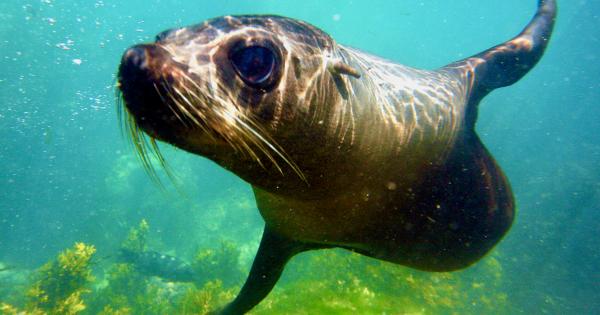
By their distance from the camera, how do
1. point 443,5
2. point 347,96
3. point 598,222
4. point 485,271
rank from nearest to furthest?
point 347,96 < point 485,271 < point 598,222 < point 443,5

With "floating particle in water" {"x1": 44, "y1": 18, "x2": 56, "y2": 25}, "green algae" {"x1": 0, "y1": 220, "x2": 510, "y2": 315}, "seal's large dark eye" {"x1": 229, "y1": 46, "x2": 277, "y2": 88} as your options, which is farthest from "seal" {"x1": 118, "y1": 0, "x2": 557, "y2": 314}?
"floating particle in water" {"x1": 44, "y1": 18, "x2": 56, "y2": 25}

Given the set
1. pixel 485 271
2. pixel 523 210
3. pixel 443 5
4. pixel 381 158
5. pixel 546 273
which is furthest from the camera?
pixel 443 5

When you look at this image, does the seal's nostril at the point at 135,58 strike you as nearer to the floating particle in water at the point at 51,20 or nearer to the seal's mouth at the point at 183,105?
the seal's mouth at the point at 183,105

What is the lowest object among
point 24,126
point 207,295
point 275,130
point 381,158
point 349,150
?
point 24,126

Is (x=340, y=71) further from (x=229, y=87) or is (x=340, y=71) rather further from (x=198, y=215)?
(x=198, y=215)

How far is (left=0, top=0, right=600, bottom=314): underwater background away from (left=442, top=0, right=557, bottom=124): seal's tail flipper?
9.69ft

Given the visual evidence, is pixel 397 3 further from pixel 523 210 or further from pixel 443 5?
pixel 523 210

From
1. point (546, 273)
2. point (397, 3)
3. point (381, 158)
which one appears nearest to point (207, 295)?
point (381, 158)

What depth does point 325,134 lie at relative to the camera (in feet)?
5.75

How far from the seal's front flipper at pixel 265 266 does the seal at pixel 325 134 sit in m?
0.01

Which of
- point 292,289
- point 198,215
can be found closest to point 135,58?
point 292,289

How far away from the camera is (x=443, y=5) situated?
113m

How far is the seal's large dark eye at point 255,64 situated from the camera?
1398 mm

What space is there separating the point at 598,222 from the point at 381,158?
19207mm
